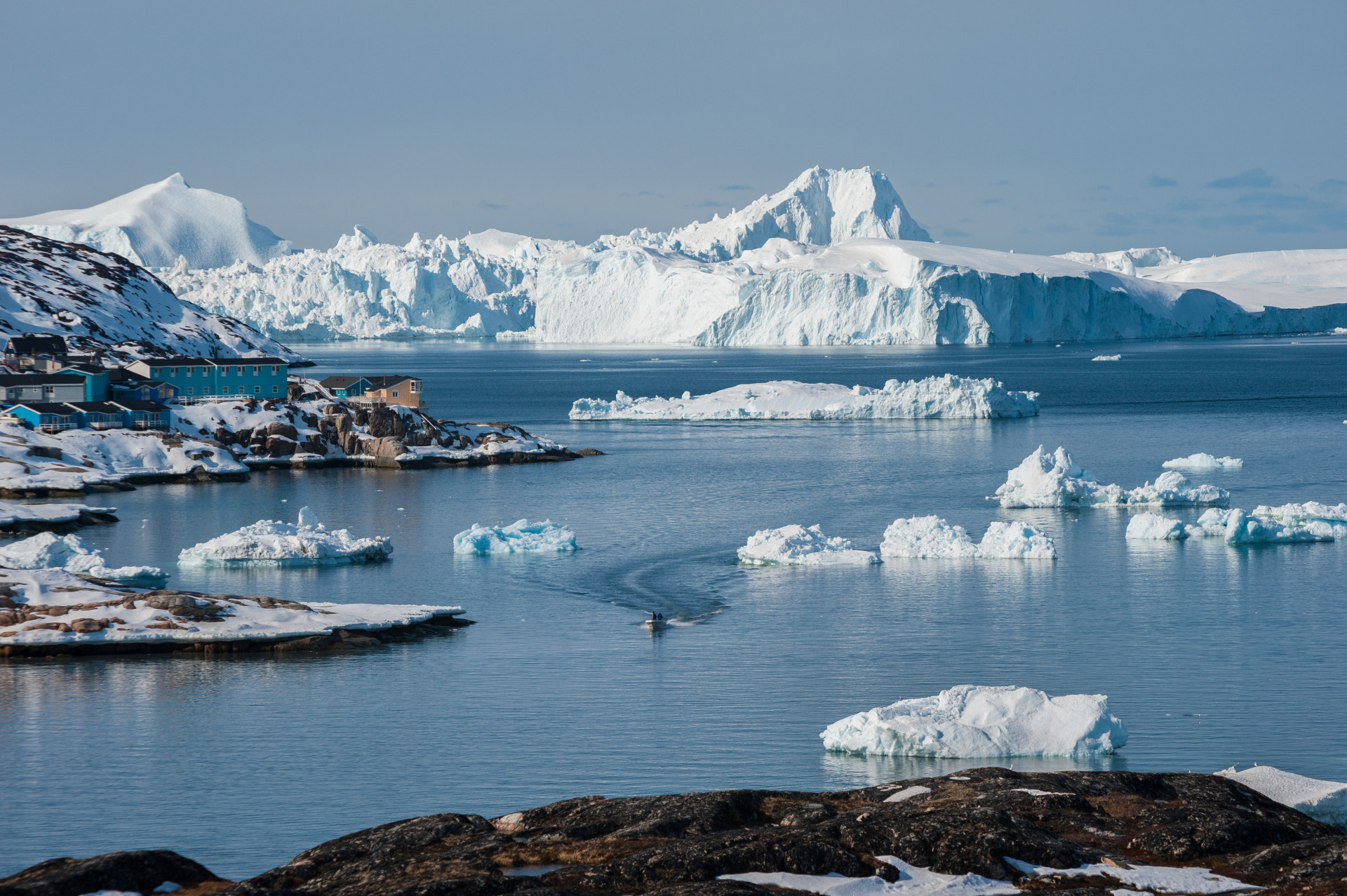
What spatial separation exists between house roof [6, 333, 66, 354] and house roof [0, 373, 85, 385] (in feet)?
33.7

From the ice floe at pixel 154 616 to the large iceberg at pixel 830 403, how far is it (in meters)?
50.1

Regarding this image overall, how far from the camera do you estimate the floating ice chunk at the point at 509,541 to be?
35.6 metres

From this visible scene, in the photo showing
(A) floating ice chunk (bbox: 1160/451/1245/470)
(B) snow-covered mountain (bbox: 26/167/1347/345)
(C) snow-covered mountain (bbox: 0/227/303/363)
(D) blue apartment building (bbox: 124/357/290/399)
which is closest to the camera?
(A) floating ice chunk (bbox: 1160/451/1245/470)

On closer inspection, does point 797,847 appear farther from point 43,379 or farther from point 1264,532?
point 43,379

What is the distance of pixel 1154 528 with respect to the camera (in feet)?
117

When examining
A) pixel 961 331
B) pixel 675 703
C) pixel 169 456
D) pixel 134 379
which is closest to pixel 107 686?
pixel 675 703

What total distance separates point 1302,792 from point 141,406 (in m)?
55.1

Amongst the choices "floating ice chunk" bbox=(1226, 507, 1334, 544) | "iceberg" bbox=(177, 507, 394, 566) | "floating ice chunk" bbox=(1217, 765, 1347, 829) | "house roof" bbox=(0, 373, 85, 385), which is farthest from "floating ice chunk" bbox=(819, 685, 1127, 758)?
"house roof" bbox=(0, 373, 85, 385)

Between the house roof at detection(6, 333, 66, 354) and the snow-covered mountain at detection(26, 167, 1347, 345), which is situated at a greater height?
the snow-covered mountain at detection(26, 167, 1347, 345)

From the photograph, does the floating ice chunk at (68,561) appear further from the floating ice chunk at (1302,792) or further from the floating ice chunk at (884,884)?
the floating ice chunk at (1302,792)

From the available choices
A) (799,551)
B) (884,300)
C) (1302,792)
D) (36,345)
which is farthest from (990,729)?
(884,300)

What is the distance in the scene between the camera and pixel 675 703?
20891 millimetres

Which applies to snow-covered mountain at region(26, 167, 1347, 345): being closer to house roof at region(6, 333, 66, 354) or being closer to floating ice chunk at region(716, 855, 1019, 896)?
house roof at region(6, 333, 66, 354)

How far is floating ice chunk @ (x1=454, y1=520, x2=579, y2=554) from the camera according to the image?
117 ft
